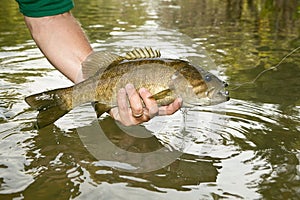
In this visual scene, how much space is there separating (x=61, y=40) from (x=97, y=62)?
0.29 m

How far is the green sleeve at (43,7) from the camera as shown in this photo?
287 centimetres

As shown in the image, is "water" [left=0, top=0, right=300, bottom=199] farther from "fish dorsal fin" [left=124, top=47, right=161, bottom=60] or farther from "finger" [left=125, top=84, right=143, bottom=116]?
"fish dorsal fin" [left=124, top=47, right=161, bottom=60]

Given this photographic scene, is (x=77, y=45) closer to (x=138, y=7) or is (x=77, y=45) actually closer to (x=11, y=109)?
(x=11, y=109)

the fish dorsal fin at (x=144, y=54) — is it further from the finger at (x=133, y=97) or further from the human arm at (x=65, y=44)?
the human arm at (x=65, y=44)

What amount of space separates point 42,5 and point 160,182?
4.26 ft

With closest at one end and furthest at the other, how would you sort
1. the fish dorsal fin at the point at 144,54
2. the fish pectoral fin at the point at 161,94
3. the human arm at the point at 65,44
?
1. the fish pectoral fin at the point at 161,94
2. the fish dorsal fin at the point at 144,54
3. the human arm at the point at 65,44

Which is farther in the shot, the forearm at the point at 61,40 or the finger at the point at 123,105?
the forearm at the point at 61,40

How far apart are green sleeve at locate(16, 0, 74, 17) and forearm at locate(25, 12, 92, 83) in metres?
0.04

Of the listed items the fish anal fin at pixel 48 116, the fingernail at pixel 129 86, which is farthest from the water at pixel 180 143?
the fingernail at pixel 129 86

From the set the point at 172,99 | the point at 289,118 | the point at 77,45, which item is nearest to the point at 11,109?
the point at 77,45

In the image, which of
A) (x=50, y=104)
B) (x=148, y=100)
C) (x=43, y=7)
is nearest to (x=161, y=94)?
(x=148, y=100)

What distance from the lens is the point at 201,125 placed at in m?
3.74

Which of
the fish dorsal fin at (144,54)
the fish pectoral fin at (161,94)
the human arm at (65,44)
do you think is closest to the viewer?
the fish pectoral fin at (161,94)

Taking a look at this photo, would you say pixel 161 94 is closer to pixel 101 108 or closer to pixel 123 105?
pixel 123 105
